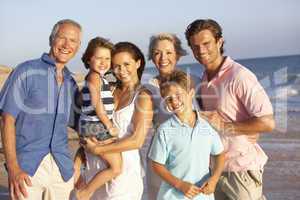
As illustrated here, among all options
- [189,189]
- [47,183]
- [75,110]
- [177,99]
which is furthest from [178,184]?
[75,110]

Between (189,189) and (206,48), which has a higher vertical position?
(206,48)

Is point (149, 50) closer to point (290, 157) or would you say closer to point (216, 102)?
point (216, 102)

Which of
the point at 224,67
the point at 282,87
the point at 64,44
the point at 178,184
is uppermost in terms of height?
the point at 64,44

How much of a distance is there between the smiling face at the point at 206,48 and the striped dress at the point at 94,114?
0.79 meters

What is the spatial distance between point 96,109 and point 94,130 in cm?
18

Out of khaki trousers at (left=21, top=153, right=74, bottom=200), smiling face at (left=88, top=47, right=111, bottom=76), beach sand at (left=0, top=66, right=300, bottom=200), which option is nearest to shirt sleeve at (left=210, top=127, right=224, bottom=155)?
smiling face at (left=88, top=47, right=111, bottom=76)

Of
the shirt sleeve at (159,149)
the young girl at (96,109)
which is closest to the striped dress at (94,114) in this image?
the young girl at (96,109)

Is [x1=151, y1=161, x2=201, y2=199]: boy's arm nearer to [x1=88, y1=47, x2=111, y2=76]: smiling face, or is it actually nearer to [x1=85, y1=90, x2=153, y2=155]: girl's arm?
[x1=85, y1=90, x2=153, y2=155]: girl's arm

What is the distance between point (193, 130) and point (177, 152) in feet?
0.67

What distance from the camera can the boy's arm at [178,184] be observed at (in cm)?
381

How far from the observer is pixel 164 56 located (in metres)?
4.25

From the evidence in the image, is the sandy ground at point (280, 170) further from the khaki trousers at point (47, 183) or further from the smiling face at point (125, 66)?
the smiling face at point (125, 66)

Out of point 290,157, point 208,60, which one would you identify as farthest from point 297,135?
point 208,60

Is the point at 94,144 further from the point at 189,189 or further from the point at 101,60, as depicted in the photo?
the point at 189,189
